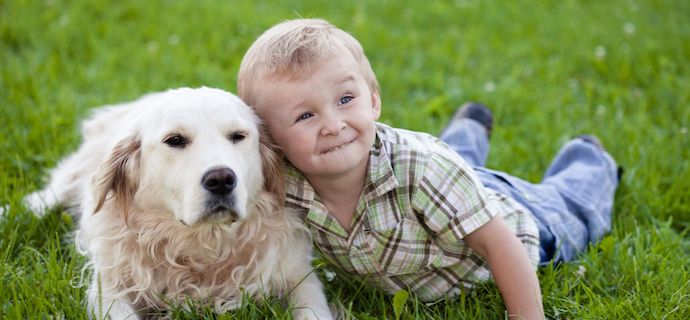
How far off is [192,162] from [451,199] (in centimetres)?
92

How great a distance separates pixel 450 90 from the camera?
16.2 feet

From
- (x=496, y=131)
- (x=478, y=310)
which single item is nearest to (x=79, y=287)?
(x=478, y=310)

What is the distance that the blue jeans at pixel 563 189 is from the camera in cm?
317

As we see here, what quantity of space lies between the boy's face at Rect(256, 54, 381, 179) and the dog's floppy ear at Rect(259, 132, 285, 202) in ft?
0.20

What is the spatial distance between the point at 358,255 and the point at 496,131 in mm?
2006

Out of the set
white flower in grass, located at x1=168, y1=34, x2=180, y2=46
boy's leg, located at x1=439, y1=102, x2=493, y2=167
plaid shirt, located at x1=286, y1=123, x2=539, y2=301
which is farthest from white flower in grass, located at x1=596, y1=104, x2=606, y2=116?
white flower in grass, located at x1=168, y1=34, x2=180, y2=46

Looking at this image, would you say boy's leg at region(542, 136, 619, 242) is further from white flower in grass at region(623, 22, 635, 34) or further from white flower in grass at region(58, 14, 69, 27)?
white flower in grass at region(58, 14, 69, 27)

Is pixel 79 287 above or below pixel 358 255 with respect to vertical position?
below

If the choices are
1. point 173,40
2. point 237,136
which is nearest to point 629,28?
point 173,40

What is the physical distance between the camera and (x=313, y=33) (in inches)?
98.0

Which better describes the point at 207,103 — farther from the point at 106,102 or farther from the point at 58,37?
the point at 58,37

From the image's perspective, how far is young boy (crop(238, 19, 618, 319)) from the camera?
2.43 m

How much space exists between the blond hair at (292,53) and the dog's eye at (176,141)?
34 cm

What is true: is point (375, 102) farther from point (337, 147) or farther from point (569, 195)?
point (569, 195)
